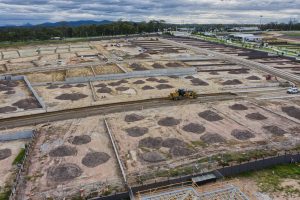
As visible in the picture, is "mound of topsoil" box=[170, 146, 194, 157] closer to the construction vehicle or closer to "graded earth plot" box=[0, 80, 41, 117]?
the construction vehicle

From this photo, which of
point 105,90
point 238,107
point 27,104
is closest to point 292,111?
Answer: point 238,107

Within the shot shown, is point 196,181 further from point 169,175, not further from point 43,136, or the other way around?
point 43,136

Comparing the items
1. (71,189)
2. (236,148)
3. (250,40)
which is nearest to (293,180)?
(236,148)

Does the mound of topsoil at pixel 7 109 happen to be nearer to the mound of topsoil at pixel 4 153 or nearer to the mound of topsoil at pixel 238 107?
the mound of topsoil at pixel 4 153

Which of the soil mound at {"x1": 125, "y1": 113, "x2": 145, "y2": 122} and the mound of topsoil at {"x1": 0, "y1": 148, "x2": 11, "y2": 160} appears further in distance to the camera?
the soil mound at {"x1": 125, "y1": 113, "x2": 145, "y2": 122}

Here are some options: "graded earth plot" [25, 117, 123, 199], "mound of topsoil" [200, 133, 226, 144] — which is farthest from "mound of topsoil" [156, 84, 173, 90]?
"mound of topsoil" [200, 133, 226, 144]

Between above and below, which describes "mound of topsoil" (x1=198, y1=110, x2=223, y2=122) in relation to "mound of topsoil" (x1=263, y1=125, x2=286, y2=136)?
above

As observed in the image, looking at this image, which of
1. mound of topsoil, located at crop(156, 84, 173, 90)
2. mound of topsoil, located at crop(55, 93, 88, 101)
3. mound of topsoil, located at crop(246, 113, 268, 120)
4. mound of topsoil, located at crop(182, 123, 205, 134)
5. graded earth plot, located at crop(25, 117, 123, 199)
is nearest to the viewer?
graded earth plot, located at crop(25, 117, 123, 199)
